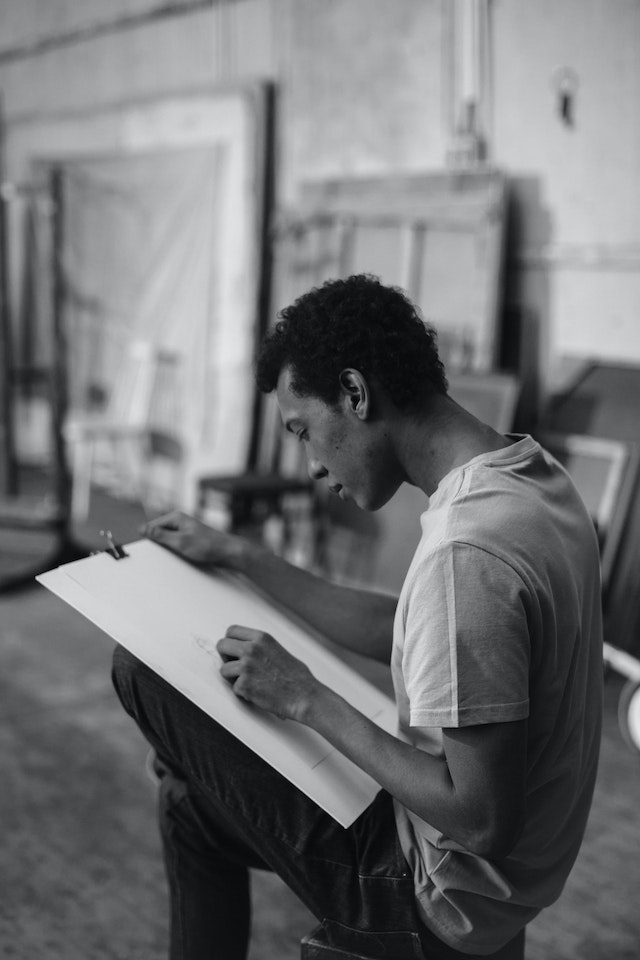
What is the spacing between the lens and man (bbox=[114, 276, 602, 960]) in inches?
40.3

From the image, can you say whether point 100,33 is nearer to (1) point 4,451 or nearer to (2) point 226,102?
(2) point 226,102

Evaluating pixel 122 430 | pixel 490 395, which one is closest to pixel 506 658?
pixel 490 395

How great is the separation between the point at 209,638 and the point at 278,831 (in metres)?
0.27

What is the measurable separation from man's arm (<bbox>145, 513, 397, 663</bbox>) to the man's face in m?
0.31

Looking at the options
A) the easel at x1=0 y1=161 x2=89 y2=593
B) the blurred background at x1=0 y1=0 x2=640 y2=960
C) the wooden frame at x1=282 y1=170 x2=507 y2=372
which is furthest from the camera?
the easel at x1=0 y1=161 x2=89 y2=593

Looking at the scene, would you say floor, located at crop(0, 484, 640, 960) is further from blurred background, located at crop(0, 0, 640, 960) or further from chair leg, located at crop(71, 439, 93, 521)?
chair leg, located at crop(71, 439, 93, 521)

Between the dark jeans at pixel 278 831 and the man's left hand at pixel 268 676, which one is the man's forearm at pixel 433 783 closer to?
the man's left hand at pixel 268 676

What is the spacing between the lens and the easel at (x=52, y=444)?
14.0 feet

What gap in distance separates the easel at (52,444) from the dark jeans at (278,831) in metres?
2.91

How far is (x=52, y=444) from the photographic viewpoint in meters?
4.44

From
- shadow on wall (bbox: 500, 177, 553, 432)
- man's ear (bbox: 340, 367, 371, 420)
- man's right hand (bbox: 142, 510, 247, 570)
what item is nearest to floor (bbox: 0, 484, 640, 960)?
man's right hand (bbox: 142, 510, 247, 570)

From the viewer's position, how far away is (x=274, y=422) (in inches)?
185

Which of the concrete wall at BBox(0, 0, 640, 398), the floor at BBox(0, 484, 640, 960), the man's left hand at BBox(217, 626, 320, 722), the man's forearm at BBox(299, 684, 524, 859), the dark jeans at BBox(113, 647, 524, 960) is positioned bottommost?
the floor at BBox(0, 484, 640, 960)

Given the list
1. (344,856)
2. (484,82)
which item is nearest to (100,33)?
(484,82)
